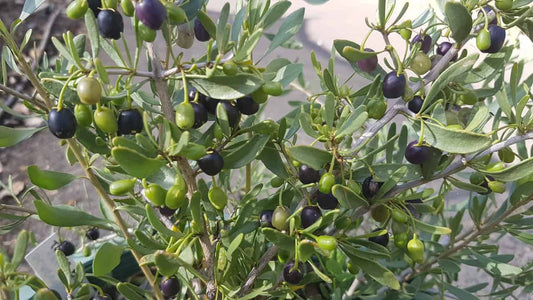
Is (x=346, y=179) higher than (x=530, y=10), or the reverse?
(x=530, y=10)

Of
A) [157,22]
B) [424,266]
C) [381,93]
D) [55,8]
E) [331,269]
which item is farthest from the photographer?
[55,8]

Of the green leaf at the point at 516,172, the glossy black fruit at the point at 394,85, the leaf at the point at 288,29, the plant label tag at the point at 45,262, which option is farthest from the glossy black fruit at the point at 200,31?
the plant label tag at the point at 45,262

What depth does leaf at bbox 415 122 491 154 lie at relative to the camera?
396 mm

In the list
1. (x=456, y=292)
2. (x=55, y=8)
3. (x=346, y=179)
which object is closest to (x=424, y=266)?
(x=456, y=292)

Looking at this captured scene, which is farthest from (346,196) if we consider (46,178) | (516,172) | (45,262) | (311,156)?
(45,262)

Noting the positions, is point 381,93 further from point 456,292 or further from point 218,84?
point 456,292

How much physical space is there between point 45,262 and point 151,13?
1.66ft

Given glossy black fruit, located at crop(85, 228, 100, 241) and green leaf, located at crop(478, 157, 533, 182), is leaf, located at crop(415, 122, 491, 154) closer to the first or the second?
green leaf, located at crop(478, 157, 533, 182)

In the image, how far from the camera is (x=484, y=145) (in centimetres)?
39

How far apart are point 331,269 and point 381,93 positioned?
0.90 feet

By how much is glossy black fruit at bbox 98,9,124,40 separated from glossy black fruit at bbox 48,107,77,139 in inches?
2.9

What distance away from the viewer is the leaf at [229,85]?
40cm

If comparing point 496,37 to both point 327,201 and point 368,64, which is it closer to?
point 368,64

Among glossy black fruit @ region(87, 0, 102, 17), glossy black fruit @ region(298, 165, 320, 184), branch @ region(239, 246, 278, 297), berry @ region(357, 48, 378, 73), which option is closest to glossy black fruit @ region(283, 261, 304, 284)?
branch @ region(239, 246, 278, 297)
